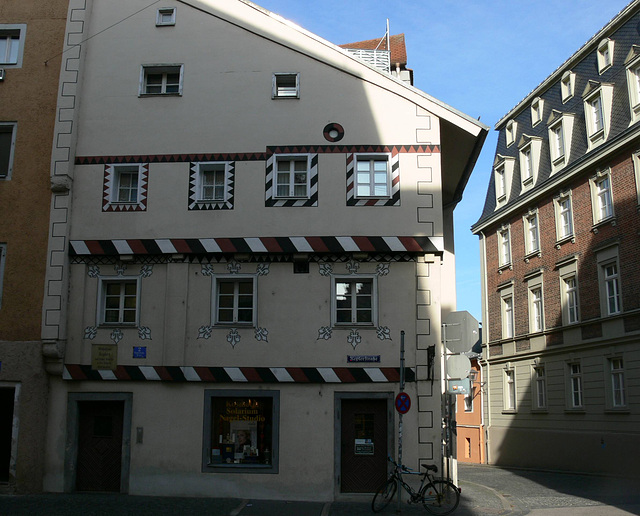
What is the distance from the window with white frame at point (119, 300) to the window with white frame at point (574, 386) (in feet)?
63.5

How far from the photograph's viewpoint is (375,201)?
1703 cm

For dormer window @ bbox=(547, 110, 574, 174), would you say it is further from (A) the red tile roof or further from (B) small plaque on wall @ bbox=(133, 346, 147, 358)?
(B) small plaque on wall @ bbox=(133, 346, 147, 358)

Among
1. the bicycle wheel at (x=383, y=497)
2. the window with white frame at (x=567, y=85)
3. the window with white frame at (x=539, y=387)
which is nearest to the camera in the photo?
the bicycle wheel at (x=383, y=497)

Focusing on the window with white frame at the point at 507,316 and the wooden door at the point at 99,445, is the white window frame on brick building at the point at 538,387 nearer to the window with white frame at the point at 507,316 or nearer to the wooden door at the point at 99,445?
the window with white frame at the point at 507,316

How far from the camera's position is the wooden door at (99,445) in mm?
16516

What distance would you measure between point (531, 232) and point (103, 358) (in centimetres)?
2304

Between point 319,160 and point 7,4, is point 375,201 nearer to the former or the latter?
point 319,160

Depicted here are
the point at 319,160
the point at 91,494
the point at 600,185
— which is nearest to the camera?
the point at 91,494

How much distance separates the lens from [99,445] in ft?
54.9

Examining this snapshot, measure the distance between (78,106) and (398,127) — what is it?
819 centimetres

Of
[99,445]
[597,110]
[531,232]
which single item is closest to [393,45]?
[597,110]

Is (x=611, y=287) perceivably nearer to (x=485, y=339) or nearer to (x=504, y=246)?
(x=504, y=246)

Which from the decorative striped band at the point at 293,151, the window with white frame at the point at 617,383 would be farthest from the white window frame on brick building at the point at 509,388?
the decorative striped band at the point at 293,151

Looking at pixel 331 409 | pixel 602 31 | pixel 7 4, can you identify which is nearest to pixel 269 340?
pixel 331 409
